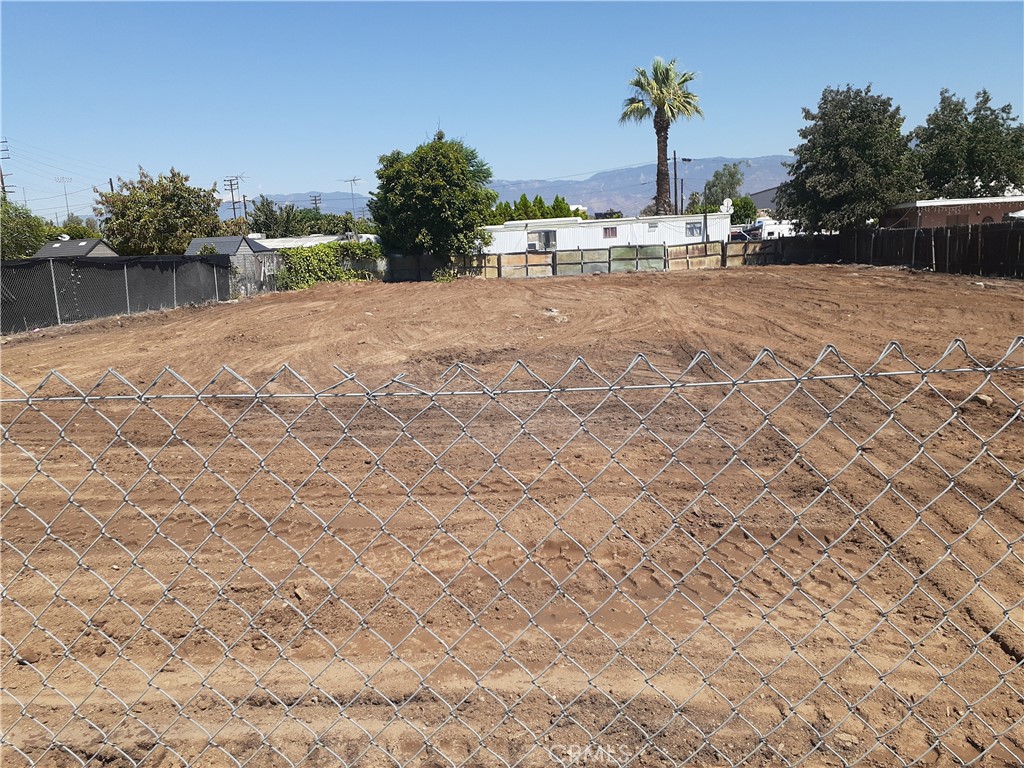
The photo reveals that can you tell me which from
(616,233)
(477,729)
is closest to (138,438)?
(477,729)

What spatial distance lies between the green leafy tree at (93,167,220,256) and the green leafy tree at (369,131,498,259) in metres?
9.32

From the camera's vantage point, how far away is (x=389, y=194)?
32.0 metres

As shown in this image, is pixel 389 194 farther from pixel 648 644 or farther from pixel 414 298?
pixel 648 644

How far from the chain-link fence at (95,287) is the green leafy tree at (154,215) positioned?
9.68 metres

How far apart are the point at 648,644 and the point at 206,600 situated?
283cm

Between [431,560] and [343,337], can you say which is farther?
[343,337]

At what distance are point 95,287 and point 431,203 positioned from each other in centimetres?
1445

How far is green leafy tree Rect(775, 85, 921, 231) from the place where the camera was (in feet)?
105

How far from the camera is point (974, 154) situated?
36.6 m

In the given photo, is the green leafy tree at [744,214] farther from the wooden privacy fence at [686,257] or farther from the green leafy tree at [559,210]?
the wooden privacy fence at [686,257]

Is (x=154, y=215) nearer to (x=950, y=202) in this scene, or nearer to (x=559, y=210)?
(x=559, y=210)

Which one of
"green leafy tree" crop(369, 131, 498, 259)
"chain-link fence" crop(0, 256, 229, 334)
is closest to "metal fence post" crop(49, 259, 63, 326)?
"chain-link fence" crop(0, 256, 229, 334)

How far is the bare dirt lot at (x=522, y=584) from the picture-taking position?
3.17 metres

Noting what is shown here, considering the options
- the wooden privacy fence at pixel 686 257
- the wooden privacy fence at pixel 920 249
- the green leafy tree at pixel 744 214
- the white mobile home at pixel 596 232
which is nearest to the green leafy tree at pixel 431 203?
the wooden privacy fence at pixel 686 257
